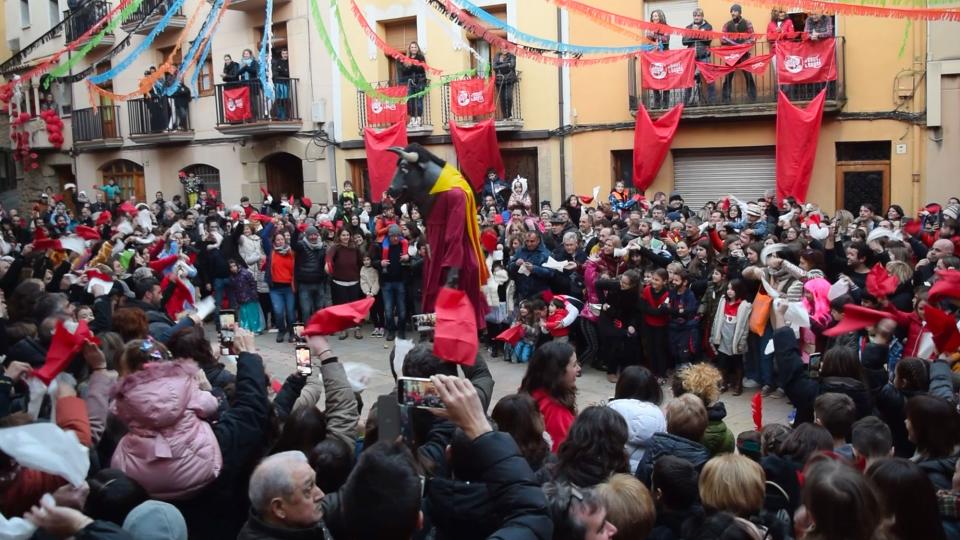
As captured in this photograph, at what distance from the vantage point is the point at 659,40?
51.0ft

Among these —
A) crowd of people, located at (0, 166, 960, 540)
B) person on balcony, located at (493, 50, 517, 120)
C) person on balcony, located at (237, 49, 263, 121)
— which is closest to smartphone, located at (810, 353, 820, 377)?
crowd of people, located at (0, 166, 960, 540)

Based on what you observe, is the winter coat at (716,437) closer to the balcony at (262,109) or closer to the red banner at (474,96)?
the red banner at (474,96)

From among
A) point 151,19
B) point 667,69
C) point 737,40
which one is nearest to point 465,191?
point 667,69

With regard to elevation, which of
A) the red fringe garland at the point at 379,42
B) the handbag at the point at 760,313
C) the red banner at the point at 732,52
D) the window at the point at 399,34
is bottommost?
the handbag at the point at 760,313

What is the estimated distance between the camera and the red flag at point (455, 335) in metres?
4.36

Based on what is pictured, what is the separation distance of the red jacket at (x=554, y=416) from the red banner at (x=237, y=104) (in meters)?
17.4

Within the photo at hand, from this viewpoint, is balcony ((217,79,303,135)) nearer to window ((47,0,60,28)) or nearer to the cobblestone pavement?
the cobblestone pavement

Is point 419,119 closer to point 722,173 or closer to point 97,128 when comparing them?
point 722,173

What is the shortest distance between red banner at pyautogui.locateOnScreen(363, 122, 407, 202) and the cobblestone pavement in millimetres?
5562

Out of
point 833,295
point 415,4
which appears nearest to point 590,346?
point 833,295

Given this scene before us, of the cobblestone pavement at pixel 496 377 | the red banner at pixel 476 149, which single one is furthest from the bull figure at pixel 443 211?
the red banner at pixel 476 149

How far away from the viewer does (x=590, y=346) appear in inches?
402

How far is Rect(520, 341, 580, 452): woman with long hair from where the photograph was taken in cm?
472

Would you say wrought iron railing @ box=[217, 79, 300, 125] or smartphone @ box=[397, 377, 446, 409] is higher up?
wrought iron railing @ box=[217, 79, 300, 125]
